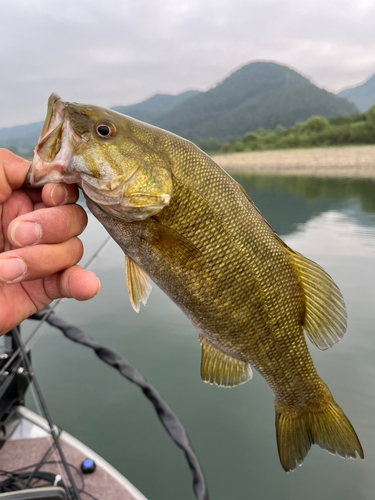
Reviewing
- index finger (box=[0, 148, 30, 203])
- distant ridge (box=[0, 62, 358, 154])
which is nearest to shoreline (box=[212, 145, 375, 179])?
index finger (box=[0, 148, 30, 203])

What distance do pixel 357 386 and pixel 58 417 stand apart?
22.0 ft

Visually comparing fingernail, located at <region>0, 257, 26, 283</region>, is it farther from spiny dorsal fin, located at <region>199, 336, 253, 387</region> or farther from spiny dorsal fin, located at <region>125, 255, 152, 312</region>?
spiny dorsal fin, located at <region>199, 336, 253, 387</region>

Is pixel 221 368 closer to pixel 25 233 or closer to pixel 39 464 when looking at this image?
pixel 25 233

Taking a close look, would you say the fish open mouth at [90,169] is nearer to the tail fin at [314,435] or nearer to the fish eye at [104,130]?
the fish eye at [104,130]

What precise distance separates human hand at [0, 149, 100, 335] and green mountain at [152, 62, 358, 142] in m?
87.5

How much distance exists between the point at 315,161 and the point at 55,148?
1350 inches

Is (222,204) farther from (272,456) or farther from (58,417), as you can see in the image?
(58,417)

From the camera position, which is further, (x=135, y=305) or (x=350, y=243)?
(x=350, y=243)

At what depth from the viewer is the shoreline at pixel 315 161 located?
30484 millimetres

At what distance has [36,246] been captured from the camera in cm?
140

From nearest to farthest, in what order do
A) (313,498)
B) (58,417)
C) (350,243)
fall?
(313,498), (58,417), (350,243)

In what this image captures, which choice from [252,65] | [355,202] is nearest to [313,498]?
[355,202]

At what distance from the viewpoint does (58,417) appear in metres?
7.04

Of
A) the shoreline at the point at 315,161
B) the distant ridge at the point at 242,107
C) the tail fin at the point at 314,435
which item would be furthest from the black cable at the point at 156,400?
the distant ridge at the point at 242,107
